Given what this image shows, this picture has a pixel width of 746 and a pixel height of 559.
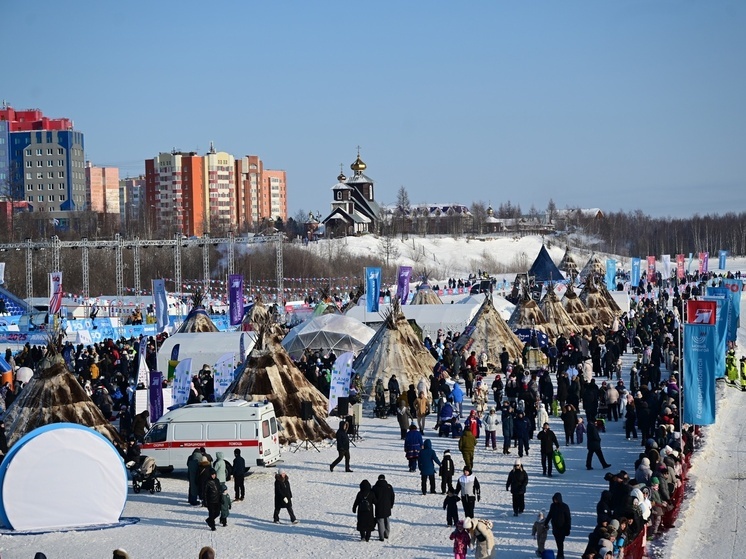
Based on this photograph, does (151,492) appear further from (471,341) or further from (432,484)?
(471,341)

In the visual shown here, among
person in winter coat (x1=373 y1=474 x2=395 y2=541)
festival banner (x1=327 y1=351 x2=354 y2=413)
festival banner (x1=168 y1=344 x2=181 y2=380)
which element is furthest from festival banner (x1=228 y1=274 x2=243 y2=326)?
person in winter coat (x1=373 y1=474 x2=395 y2=541)

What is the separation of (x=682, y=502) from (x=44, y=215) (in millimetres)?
90834

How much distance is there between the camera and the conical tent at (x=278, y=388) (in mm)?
17578

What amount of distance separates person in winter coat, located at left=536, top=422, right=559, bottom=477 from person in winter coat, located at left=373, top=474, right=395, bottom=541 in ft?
11.6

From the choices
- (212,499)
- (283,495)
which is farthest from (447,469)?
(212,499)

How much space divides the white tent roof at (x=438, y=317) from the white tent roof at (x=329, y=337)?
11.1 feet

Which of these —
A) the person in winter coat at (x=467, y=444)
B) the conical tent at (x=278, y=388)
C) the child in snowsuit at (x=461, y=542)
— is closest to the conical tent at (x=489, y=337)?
the conical tent at (x=278, y=388)

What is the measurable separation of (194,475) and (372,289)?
1562 cm

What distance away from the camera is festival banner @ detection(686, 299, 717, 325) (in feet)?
51.4

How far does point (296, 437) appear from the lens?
696 inches

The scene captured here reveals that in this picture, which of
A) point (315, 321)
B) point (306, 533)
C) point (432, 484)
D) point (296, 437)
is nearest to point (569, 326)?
point (315, 321)

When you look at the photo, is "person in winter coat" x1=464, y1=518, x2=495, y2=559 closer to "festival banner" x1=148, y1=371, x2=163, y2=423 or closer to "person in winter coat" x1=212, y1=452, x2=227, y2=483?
"person in winter coat" x1=212, y1=452, x2=227, y2=483

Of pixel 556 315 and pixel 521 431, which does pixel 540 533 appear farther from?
pixel 556 315

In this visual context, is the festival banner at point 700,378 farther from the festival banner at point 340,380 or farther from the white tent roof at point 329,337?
the white tent roof at point 329,337
